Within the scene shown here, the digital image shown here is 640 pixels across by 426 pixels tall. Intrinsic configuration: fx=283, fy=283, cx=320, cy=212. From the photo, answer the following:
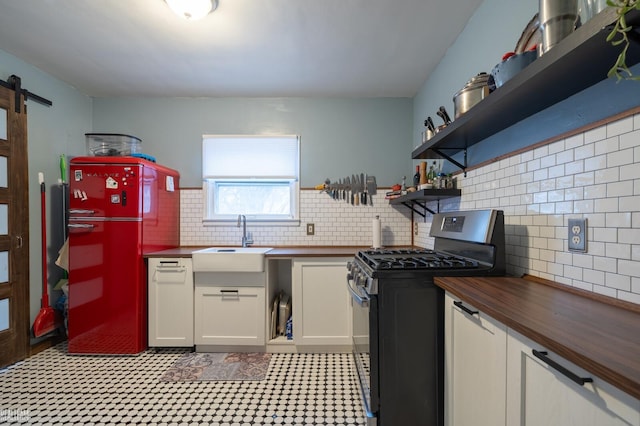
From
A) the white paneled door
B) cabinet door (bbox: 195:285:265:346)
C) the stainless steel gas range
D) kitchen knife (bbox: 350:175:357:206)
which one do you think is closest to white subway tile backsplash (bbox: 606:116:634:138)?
the stainless steel gas range

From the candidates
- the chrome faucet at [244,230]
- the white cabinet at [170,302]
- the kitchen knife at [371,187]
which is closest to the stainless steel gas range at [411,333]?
the kitchen knife at [371,187]

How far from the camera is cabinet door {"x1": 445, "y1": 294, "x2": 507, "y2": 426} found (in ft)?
3.13

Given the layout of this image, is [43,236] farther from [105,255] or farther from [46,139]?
[46,139]

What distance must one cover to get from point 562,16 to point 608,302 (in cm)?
98

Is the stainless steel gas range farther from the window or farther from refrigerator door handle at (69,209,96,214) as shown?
refrigerator door handle at (69,209,96,214)

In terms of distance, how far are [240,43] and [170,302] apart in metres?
2.21

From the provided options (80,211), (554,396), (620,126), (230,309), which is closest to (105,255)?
(80,211)

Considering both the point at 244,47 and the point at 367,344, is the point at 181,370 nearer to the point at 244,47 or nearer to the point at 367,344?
the point at 367,344

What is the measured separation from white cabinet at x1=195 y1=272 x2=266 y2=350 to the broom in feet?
4.33

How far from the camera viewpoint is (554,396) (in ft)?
2.39

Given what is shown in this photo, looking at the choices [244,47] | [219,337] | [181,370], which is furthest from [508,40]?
[181,370]

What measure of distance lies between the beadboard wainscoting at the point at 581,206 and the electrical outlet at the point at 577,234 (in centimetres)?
2

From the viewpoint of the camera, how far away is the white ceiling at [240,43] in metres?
1.80

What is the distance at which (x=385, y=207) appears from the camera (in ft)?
10.1
